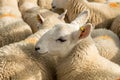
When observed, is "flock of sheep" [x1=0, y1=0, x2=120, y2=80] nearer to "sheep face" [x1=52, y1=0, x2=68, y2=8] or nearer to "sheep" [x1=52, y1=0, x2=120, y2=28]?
"sheep" [x1=52, y1=0, x2=120, y2=28]

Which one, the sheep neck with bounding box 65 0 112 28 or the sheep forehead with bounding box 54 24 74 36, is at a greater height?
the sheep forehead with bounding box 54 24 74 36

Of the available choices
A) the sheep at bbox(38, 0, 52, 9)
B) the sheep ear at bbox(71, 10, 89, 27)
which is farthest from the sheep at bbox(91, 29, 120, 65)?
the sheep at bbox(38, 0, 52, 9)

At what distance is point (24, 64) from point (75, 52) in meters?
0.58

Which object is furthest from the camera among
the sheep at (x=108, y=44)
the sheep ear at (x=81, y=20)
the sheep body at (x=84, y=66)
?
the sheep at (x=108, y=44)

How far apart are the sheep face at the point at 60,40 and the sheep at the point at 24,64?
0.20 m

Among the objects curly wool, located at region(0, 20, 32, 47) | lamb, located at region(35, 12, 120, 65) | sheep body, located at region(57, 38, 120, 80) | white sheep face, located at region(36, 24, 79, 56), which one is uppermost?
white sheep face, located at region(36, 24, 79, 56)

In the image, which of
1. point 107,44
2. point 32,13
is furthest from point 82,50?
point 32,13

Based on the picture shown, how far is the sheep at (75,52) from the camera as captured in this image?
11.2ft

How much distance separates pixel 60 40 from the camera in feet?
11.5

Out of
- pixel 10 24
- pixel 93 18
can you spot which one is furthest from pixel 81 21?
pixel 93 18

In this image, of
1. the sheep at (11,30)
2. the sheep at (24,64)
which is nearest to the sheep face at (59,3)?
the sheep at (11,30)

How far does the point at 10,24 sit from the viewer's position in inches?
189

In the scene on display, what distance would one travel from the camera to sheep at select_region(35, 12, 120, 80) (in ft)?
11.2

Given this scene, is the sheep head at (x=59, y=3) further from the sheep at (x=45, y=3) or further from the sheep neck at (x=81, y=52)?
the sheep neck at (x=81, y=52)
